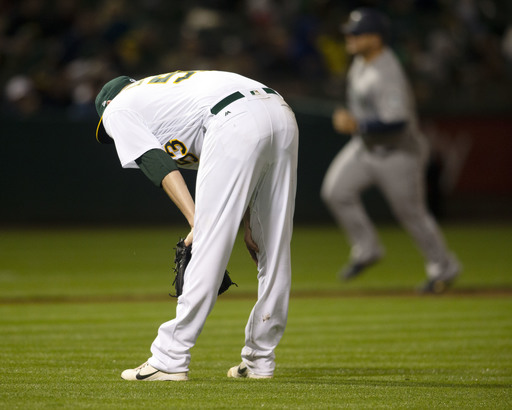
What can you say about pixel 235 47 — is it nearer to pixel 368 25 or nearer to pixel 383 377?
pixel 368 25

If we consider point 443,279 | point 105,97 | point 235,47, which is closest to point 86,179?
point 235,47

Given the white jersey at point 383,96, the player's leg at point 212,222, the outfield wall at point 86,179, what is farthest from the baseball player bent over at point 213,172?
the outfield wall at point 86,179

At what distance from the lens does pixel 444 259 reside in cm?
926

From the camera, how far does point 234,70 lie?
57.1 ft

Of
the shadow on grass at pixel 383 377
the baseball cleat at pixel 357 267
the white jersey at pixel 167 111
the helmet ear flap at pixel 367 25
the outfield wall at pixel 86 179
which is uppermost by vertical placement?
the white jersey at pixel 167 111

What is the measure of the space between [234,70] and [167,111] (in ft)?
42.4

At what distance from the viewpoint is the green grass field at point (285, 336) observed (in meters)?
4.39

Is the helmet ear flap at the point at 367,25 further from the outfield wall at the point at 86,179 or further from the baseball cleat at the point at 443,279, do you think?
the outfield wall at the point at 86,179

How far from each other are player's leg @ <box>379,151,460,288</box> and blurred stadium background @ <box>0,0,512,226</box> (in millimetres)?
6739

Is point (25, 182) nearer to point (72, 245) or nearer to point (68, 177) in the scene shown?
point (68, 177)

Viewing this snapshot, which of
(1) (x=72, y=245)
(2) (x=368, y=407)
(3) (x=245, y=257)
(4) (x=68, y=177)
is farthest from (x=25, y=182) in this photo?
(2) (x=368, y=407)

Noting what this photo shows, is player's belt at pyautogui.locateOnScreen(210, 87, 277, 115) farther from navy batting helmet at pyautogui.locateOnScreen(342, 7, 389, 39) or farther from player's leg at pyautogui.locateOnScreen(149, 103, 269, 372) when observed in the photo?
navy batting helmet at pyautogui.locateOnScreen(342, 7, 389, 39)

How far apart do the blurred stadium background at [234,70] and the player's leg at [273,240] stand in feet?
35.8

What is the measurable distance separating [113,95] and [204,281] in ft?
3.63
